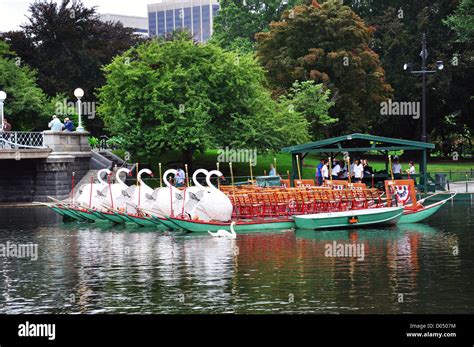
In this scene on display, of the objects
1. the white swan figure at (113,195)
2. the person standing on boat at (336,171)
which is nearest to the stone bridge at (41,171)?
the white swan figure at (113,195)

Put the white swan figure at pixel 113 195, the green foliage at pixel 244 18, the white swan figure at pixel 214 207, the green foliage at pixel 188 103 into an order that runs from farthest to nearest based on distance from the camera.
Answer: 1. the green foliage at pixel 244 18
2. the green foliage at pixel 188 103
3. the white swan figure at pixel 113 195
4. the white swan figure at pixel 214 207

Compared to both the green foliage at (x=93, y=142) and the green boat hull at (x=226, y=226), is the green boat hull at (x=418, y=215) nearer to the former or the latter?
the green boat hull at (x=226, y=226)

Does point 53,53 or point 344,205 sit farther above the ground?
point 53,53

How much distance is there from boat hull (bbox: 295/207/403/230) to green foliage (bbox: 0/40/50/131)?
113 feet

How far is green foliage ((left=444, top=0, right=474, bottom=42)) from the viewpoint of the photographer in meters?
72.0

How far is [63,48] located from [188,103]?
1787cm

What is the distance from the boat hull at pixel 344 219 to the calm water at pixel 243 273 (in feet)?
3.00

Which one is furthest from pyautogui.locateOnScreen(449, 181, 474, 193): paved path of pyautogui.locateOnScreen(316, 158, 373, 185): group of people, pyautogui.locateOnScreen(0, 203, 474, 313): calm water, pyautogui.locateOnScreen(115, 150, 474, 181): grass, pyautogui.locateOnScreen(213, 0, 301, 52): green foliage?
pyautogui.locateOnScreen(213, 0, 301, 52): green foliage

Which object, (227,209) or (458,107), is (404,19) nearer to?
(458,107)

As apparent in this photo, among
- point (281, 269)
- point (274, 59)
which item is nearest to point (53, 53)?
point (274, 59)

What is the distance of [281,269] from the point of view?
2722cm

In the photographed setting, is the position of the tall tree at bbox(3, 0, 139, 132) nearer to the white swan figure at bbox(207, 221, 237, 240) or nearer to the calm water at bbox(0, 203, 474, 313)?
the calm water at bbox(0, 203, 474, 313)

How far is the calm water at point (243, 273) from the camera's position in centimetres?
2223
